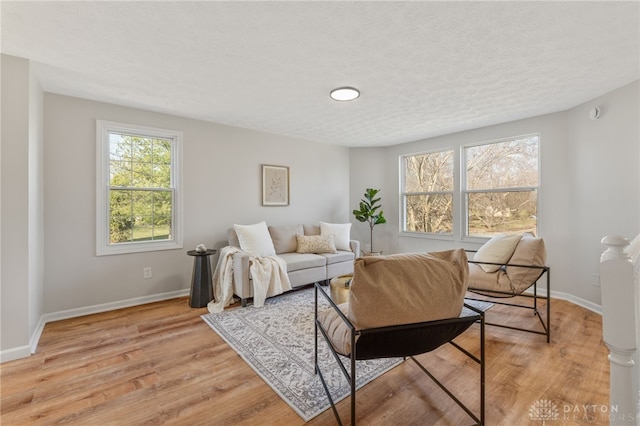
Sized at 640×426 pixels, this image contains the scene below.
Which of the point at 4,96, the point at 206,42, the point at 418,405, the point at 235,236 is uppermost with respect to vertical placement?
the point at 206,42

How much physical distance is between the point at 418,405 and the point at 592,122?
3727mm

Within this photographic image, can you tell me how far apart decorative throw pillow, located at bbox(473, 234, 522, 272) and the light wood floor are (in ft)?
2.11

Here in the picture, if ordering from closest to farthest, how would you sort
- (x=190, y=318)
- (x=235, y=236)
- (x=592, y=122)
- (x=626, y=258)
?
1. (x=626, y=258)
2. (x=190, y=318)
3. (x=592, y=122)
4. (x=235, y=236)

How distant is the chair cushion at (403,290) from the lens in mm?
1355

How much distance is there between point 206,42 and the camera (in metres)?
2.04

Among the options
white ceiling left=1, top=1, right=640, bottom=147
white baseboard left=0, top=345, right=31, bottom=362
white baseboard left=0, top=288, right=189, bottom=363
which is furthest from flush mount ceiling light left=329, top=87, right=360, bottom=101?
white baseboard left=0, top=345, right=31, bottom=362

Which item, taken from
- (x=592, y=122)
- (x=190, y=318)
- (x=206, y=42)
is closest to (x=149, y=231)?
(x=190, y=318)

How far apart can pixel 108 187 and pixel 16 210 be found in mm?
1094

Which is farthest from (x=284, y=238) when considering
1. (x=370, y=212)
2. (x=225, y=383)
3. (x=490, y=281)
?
(x=490, y=281)

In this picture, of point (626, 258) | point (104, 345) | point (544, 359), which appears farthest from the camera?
point (104, 345)

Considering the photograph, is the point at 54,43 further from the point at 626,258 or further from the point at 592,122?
the point at 592,122

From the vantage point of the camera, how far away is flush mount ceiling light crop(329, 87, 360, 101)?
2832 mm

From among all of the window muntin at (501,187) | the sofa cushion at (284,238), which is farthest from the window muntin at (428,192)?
the sofa cushion at (284,238)

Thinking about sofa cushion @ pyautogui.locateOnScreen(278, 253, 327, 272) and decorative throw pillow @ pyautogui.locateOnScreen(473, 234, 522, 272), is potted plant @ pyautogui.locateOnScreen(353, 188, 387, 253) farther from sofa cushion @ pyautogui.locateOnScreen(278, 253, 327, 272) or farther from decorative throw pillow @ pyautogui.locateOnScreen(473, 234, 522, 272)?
decorative throw pillow @ pyautogui.locateOnScreen(473, 234, 522, 272)
